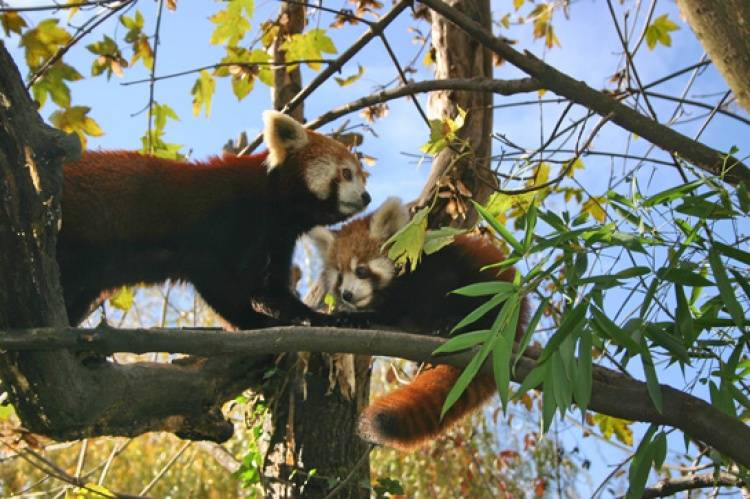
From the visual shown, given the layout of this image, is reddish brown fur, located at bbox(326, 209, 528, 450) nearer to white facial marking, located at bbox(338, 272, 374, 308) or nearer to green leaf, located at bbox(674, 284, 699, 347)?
white facial marking, located at bbox(338, 272, 374, 308)

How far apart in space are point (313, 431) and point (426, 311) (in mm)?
Answer: 778

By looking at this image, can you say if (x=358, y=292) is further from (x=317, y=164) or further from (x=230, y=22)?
(x=230, y=22)

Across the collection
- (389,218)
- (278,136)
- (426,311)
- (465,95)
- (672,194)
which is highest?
(465,95)

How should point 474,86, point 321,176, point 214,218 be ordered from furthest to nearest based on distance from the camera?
point 321,176 → point 214,218 → point 474,86

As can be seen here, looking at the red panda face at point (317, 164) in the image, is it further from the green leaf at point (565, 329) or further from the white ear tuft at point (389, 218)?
the green leaf at point (565, 329)

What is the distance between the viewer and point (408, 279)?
3820 mm

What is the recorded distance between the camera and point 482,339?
1933 mm

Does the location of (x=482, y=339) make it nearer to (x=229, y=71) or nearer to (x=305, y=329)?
(x=305, y=329)

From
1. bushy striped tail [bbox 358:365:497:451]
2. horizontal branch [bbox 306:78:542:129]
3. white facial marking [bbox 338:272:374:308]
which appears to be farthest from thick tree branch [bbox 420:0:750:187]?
white facial marking [bbox 338:272:374:308]

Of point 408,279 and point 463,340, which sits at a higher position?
point 408,279

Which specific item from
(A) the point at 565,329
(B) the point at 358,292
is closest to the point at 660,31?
(B) the point at 358,292

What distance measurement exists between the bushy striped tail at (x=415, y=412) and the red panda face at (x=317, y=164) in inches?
38.5

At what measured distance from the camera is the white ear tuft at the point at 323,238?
4246 mm

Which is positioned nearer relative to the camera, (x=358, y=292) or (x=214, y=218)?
(x=214, y=218)
